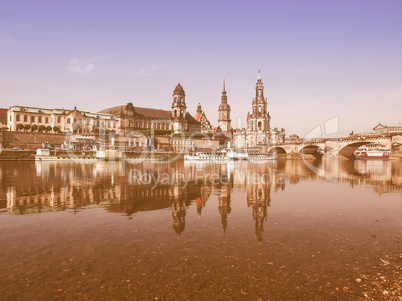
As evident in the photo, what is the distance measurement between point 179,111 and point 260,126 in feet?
127

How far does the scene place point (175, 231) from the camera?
865cm

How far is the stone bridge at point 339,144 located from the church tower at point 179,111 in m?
37.9

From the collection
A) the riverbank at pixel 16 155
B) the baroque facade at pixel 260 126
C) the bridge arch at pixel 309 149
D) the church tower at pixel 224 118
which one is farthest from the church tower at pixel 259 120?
the riverbank at pixel 16 155

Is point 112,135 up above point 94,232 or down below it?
above

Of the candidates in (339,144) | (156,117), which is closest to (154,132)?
(156,117)

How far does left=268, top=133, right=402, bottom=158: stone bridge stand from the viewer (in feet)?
206

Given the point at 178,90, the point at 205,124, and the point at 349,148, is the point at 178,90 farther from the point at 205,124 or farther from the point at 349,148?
the point at 349,148

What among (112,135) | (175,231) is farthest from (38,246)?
(112,135)

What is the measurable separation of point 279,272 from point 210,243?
2206 mm

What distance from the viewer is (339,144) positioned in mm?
75500

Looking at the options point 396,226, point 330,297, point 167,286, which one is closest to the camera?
point 330,297

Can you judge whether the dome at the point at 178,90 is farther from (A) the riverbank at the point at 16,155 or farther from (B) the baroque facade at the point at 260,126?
(A) the riverbank at the point at 16,155

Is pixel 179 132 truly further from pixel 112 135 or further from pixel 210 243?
pixel 210 243

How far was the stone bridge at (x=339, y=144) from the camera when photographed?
206ft
